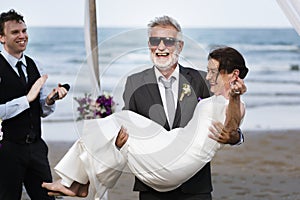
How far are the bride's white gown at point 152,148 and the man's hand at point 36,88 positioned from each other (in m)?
0.57

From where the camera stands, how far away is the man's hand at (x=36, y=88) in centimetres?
360

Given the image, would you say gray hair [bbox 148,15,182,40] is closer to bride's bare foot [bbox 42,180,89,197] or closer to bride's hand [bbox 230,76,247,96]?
bride's hand [bbox 230,76,247,96]

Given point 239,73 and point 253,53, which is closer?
point 239,73

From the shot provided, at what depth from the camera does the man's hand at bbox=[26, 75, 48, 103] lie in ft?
11.8

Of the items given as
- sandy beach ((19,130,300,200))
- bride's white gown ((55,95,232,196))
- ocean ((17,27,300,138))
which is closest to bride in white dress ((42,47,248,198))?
bride's white gown ((55,95,232,196))

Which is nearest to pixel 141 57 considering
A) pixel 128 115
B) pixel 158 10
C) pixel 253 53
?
pixel 128 115

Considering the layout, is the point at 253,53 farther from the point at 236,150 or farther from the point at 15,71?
the point at 15,71

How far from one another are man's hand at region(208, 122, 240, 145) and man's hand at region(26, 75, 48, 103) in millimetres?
1024

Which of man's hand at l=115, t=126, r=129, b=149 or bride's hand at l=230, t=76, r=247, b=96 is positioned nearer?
bride's hand at l=230, t=76, r=247, b=96

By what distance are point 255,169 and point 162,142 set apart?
187 inches

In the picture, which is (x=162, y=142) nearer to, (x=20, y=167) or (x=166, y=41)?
(x=166, y=41)

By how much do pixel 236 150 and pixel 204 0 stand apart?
1680cm

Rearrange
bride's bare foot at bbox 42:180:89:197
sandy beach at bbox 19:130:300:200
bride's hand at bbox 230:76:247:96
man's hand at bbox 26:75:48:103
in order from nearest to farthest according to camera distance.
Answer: bride's hand at bbox 230:76:247:96, bride's bare foot at bbox 42:180:89:197, man's hand at bbox 26:75:48:103, sandy beach at bbox 19:130:300:200

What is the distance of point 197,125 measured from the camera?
306 centimetres
